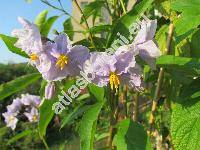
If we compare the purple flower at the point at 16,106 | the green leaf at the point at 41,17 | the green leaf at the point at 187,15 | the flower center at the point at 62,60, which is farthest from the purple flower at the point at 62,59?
the purple flower at the point at 16,106

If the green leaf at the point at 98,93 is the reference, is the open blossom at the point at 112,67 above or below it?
above

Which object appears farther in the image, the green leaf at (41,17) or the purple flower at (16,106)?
the purple flower at (16,106)

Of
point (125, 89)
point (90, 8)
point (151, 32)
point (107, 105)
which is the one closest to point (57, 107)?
point (107, 105)

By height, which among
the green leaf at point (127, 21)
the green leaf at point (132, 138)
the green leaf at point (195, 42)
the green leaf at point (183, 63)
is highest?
the green leaf at point (127, 21)

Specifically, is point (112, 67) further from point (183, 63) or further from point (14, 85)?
point (14, 85)

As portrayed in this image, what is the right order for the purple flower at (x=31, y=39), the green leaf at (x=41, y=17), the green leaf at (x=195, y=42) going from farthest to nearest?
the green leaf at (x=41, y=17) → the green leaf at (x=195, y=42) → the purple flower at (x=31, y=39)

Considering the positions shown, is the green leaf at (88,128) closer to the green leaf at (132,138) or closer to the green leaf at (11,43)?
the green leaf at (132,138)

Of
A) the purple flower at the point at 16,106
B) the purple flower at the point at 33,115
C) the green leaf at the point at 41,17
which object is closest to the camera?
the green leaf at the point at 41,17

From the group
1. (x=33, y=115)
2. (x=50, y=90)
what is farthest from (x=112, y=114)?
(x=33, y=115)

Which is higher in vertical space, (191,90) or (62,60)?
(62,60)

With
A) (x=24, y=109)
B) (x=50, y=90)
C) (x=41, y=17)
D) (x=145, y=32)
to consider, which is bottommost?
(x=24, y=109)
